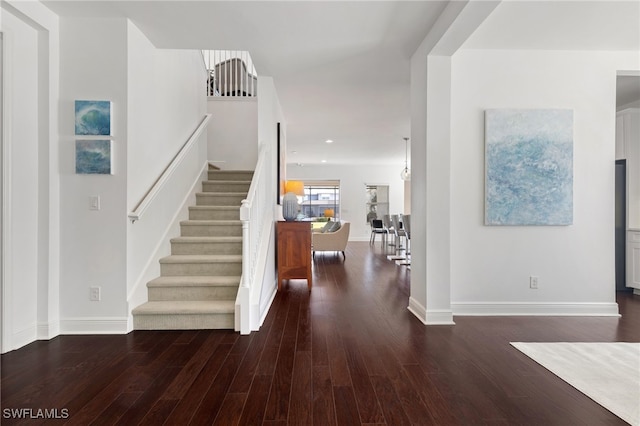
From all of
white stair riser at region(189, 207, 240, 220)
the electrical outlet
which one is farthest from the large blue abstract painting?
the electrical outlet

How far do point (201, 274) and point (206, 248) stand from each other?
14.1 inches

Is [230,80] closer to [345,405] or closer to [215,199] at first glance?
[215,199]

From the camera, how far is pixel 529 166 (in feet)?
11.0

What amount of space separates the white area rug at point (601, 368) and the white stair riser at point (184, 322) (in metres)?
2.49

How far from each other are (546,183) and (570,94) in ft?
3.24

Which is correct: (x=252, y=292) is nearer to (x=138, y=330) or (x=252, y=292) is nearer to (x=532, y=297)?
(x=138, y=330)

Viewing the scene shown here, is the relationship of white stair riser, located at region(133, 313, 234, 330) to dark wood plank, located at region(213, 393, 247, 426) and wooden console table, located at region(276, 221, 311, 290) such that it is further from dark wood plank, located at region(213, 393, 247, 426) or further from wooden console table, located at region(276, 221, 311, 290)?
wooden console table, located at region(276, 221, 311, 290)

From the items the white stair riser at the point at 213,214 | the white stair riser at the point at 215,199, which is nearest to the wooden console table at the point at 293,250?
the white stair riser at the point at 213,214

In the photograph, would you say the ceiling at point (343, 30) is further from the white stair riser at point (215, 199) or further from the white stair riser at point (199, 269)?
the white stair riser at point (199, 269)

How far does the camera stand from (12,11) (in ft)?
8.07

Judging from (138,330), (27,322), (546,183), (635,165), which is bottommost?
(138,330)

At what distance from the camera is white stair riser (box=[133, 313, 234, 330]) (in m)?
2.91

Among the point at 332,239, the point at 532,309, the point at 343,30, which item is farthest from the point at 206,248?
the point at 332,239

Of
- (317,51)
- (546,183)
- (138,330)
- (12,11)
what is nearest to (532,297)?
(546,183)
